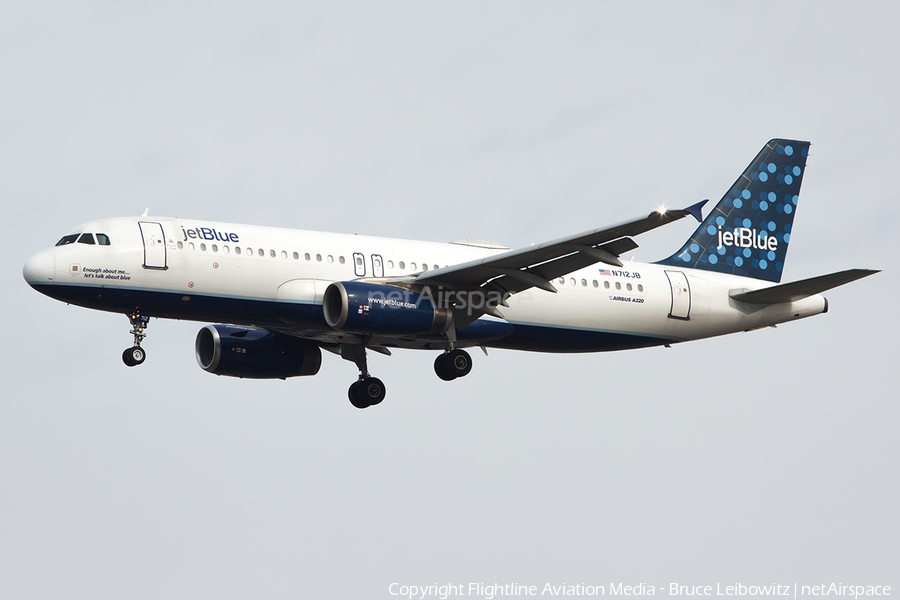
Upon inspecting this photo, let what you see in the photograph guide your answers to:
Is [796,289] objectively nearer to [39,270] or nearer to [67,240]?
[67,240]

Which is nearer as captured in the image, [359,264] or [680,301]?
[359,264]

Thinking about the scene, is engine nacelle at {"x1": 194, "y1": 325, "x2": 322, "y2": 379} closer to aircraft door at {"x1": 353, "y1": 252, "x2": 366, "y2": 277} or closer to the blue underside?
the blue underside

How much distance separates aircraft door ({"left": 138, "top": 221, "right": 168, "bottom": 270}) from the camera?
34.5 metres

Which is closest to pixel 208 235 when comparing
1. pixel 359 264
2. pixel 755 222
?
pixel 359 264

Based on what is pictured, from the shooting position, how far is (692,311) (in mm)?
40969

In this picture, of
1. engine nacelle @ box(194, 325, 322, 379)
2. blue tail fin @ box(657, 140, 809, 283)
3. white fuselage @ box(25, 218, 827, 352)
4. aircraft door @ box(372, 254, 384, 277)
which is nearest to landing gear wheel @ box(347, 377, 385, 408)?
engine nacelle @ box(194, 325, 322, 379)

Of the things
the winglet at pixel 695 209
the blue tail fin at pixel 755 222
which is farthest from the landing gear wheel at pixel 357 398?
the winglet at pixel 695 209

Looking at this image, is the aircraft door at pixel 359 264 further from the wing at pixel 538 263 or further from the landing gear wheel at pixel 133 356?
the landing gear wheel at pixel 133 356

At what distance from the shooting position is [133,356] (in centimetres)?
3528

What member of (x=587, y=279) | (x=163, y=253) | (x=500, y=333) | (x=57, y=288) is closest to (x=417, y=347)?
(x=500, y=333)

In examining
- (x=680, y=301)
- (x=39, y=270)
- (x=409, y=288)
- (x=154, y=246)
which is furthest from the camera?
(x=680, y=301)

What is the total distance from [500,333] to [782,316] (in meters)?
9.87

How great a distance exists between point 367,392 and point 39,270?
11414 millimetres

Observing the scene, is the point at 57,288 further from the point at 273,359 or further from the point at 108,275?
the point at 273,359
